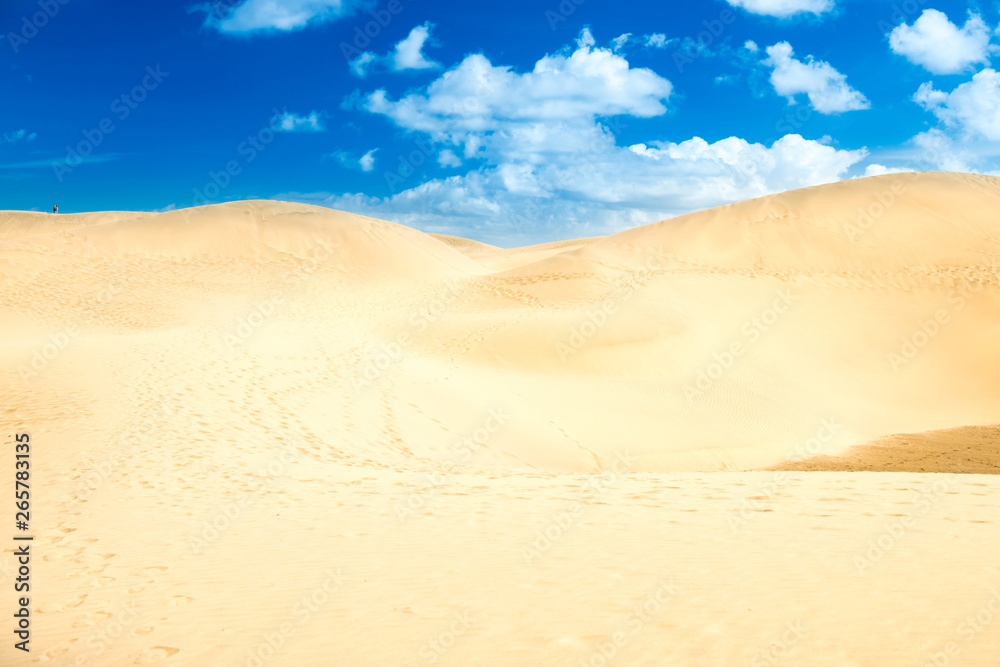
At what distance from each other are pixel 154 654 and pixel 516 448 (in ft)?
31.3

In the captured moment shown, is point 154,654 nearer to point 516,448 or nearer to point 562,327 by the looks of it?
point 516,448

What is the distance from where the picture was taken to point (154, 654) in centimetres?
396

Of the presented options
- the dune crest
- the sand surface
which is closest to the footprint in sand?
the sand surface

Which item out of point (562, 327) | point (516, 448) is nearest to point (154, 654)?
point (516, 448)

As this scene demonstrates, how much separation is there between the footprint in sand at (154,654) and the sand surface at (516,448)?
0.07ft

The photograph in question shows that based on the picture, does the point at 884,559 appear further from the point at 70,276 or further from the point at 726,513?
the point at 70,276

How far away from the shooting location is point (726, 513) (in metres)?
6.72

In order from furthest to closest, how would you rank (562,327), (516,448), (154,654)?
(562,327)
(516,448)
(154,654)

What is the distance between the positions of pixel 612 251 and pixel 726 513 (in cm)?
3036

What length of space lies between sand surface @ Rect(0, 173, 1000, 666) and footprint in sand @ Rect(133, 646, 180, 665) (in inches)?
0.8

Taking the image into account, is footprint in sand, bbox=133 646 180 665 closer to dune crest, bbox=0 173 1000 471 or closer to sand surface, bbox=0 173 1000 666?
sand surface, bbox=0 173 1000 666

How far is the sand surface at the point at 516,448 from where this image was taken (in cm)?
422

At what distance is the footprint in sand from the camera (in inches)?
153

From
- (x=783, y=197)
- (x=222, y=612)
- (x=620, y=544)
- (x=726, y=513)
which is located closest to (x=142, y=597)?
(x=222, y=612)
